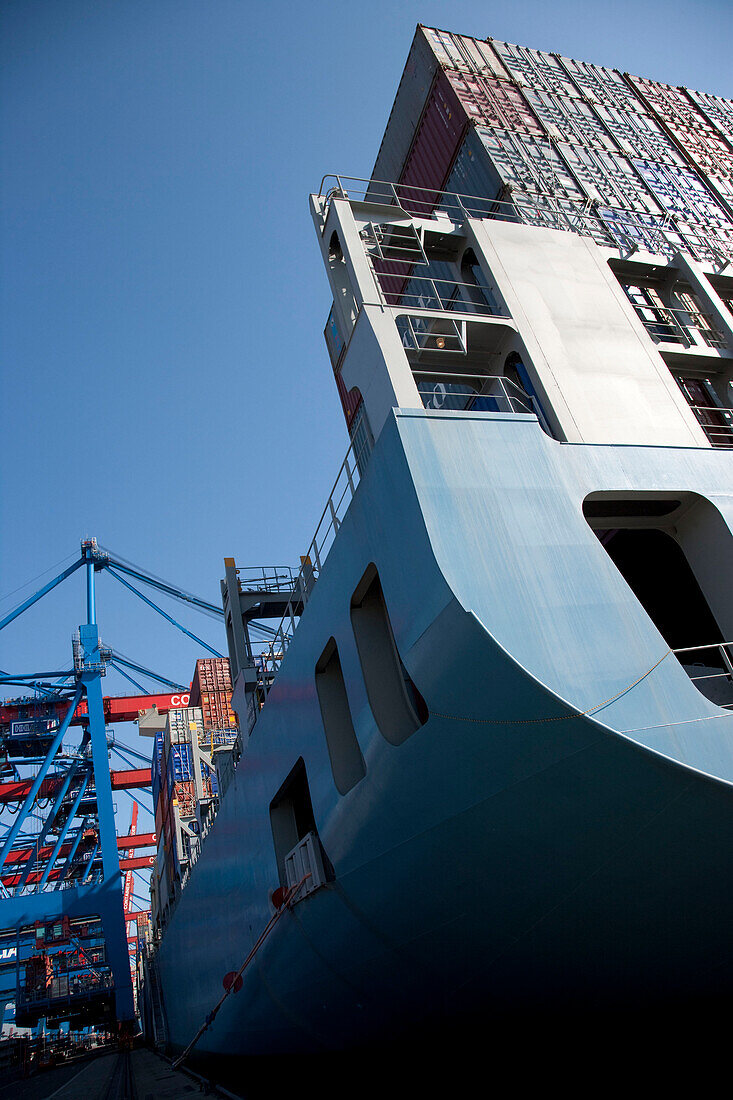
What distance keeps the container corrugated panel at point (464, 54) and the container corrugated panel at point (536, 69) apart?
0.28m

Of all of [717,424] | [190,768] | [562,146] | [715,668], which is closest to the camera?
[715,668]

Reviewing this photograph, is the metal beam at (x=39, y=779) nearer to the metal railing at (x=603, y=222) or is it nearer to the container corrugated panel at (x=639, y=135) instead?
the metal railing at (x=603, y=222)

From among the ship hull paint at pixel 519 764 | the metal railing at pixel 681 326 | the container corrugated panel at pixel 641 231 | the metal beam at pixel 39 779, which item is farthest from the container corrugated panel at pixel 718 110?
the metal beam at pixel 39 779

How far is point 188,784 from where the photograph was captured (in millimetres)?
19109

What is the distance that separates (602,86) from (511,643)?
13788 mm

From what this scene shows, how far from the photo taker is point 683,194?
34.9 feet

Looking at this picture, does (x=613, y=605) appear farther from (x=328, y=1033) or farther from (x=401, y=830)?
(x=328, y=1033)

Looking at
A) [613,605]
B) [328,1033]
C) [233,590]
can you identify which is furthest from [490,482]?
[233,590]

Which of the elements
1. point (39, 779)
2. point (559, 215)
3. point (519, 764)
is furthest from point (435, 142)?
point (39, 779)

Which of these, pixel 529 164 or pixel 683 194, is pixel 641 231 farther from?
pixel 683 194

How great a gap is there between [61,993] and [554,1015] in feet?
78.5

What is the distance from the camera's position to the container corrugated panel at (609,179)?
32.0 feet

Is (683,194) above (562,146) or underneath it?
underneath

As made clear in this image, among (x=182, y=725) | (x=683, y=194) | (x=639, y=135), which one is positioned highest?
(x=639, y=135)
